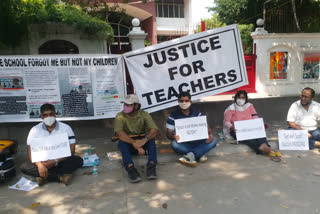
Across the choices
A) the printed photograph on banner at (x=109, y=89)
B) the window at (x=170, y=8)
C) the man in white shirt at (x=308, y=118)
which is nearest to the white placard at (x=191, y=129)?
the printed photograph on banner at (x=109, y=89)

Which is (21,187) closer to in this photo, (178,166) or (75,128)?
(75,128)

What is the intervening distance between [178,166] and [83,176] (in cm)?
144

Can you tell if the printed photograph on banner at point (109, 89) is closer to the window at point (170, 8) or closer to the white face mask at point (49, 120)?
the white face mask at point (49, 120)

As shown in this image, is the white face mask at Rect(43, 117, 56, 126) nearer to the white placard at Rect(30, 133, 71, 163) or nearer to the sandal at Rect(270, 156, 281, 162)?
the white placard at Rect(30, 133, 71, 163)

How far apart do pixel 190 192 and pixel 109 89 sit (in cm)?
248

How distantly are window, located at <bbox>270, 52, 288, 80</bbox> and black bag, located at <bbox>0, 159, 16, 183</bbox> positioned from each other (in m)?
7.00

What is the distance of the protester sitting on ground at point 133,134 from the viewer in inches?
136

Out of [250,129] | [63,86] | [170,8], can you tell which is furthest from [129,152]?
[170,8]

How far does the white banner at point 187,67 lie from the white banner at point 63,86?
0.49 m

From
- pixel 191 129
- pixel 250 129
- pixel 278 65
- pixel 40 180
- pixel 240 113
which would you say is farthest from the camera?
pixel 278 65

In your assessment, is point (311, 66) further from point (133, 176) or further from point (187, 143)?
point (133, 176)

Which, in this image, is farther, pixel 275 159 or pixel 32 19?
pixel 32 19

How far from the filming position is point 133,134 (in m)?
3.86

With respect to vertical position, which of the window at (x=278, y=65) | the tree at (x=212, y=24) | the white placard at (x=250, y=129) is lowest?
the white placard at (x=250, y=129)
